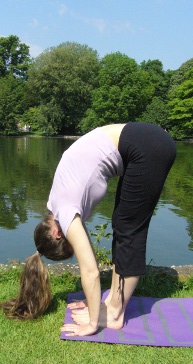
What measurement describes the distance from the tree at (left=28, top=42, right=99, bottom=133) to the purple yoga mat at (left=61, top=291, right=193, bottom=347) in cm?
4397

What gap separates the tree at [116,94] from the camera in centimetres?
4597

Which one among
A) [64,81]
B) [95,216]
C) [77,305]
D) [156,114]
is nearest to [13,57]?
[64,81]

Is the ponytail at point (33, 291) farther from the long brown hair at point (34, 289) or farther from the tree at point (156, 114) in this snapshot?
the tree at point (156, 114)

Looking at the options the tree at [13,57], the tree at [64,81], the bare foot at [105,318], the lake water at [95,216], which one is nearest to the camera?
the bare foot at [105,318]

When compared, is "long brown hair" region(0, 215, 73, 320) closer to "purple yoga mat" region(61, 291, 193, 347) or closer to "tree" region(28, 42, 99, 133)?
Result: "purple yoga mat" region(61, 291, 193, 347)

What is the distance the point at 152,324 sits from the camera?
3.19 m

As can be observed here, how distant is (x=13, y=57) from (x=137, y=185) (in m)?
68.9

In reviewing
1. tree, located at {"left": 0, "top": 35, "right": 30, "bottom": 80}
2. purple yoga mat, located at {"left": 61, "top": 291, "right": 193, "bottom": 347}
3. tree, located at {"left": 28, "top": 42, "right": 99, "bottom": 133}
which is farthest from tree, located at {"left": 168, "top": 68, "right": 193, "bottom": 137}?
purple yoga mat, located at {"left": 61, "top": 291, "right": 193, "bottom": 347}

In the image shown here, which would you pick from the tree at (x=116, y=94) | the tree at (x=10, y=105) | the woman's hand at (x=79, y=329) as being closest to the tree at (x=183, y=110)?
the tree at (x=116, y=94)

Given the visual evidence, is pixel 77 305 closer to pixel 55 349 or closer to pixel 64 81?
pixel 55 349

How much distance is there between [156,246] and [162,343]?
13.5ft

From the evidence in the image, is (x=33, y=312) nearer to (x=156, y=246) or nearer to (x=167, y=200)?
(x=156, y=246)

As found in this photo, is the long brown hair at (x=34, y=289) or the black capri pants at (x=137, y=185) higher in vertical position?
the black capri pants at (x=137, y=185)

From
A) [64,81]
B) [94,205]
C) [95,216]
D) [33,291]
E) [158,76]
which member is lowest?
[95,216]
